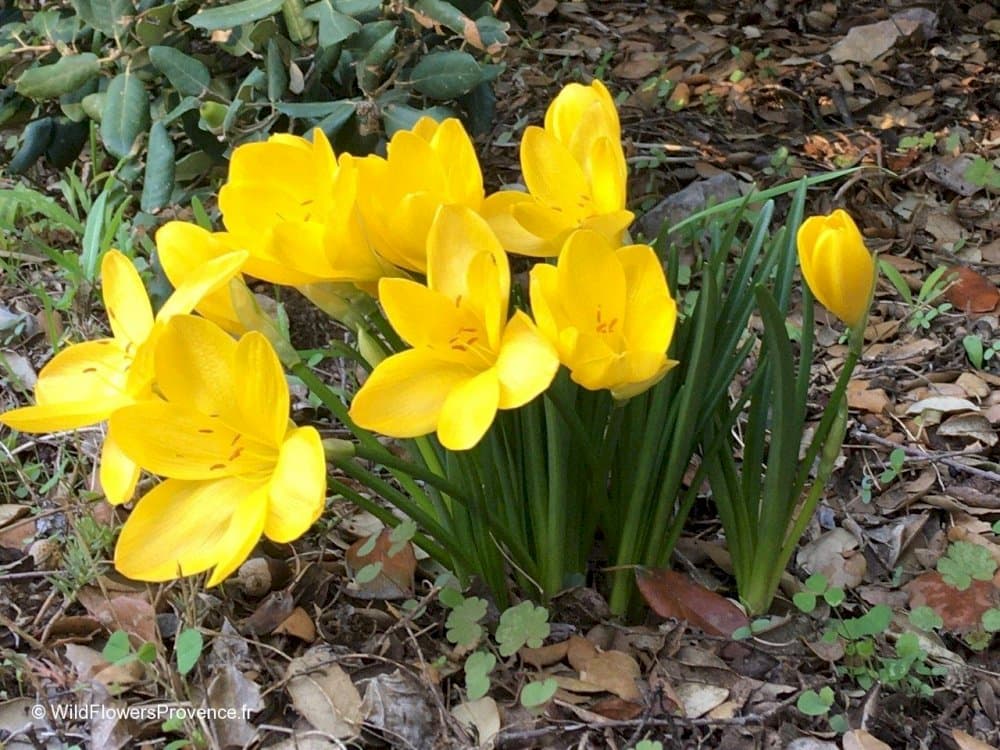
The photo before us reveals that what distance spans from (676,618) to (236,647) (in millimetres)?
554

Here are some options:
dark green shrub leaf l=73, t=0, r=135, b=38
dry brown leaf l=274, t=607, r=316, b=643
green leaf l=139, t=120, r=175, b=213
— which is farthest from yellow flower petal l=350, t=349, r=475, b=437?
dark green shrub leaf l=73, t=0, r=135, b=38

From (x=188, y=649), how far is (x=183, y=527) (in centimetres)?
25

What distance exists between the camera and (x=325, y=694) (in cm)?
122

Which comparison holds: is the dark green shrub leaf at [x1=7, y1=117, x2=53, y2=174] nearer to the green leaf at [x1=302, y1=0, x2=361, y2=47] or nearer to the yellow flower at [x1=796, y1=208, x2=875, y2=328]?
the green leaf at [x1=302, y1=0, x2=361, y2=47]

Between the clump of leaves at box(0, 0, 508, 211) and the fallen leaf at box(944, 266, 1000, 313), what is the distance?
1.04 metres

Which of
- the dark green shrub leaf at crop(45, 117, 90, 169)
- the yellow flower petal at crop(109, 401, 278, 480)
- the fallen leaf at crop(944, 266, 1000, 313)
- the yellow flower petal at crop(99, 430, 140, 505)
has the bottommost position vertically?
the fallen leaf at crop(944, 266, 1000, 313)

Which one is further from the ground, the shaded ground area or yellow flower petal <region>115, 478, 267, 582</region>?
yellow flower petal <region>115, 478, 267, 582</region>

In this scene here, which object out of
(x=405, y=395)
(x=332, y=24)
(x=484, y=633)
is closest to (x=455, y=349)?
(x=405, y=395)

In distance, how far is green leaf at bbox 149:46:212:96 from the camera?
73.6 inches

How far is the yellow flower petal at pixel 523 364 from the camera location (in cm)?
91

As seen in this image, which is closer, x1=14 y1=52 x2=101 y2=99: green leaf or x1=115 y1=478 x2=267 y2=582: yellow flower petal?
x1=115 y1=478 x2=267 y2=582: yellow flower petal

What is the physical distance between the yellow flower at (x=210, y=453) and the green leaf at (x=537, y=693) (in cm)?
39

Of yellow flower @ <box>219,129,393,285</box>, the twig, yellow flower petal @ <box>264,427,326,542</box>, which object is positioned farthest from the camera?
the twig

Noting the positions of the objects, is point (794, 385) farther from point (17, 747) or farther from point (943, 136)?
point (943, 136)
